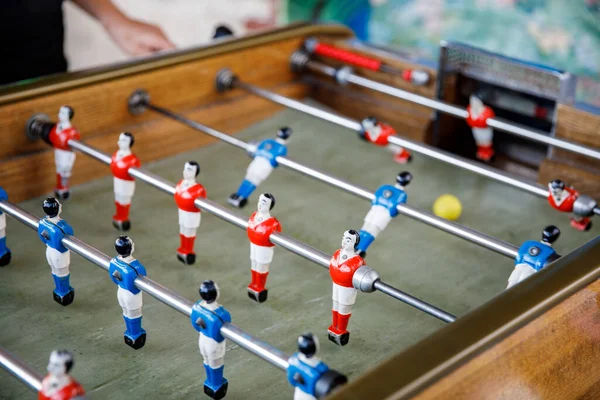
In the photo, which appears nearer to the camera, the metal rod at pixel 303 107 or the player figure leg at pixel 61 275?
the player figure leg at pixel 61 275

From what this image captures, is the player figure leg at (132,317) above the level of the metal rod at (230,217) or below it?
below

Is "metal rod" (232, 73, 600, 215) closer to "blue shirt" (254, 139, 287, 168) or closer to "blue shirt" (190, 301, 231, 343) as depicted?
"blue shirt" (254, 139, 287, 168)

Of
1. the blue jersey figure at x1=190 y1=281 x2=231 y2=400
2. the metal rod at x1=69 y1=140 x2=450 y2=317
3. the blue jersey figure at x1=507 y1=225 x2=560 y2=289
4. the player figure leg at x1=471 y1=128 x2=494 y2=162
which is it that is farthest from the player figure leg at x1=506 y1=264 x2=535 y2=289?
the player figure leg at x1=471 y1=128 x2=494 y2=162

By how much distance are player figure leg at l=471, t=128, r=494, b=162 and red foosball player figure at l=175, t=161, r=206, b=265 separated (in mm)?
1033

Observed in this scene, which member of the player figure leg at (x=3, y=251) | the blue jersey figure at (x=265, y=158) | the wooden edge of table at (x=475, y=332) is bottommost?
the player figure leg at (x=3, y=251)

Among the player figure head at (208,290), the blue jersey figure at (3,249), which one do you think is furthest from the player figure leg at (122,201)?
the player figure head at (208,290)

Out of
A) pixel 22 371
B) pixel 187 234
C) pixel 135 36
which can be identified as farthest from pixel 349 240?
pixel 135 36

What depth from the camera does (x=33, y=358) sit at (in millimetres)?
1684

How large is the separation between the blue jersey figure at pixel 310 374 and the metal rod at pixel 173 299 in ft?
0.12

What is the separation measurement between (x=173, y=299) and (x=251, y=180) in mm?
809

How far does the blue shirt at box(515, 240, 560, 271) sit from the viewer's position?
1679 mm

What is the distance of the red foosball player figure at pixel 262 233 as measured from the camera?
1783 millimetres

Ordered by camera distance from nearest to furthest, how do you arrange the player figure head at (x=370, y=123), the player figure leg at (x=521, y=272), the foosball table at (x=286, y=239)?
the foosball table at (x=286, y=239) < the player figure leg at (x=521, y=272) < the player figure head at (x=370, y=123)

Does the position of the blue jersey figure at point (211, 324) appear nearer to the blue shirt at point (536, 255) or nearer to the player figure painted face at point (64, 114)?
the blue shirt at point (536, 255)
